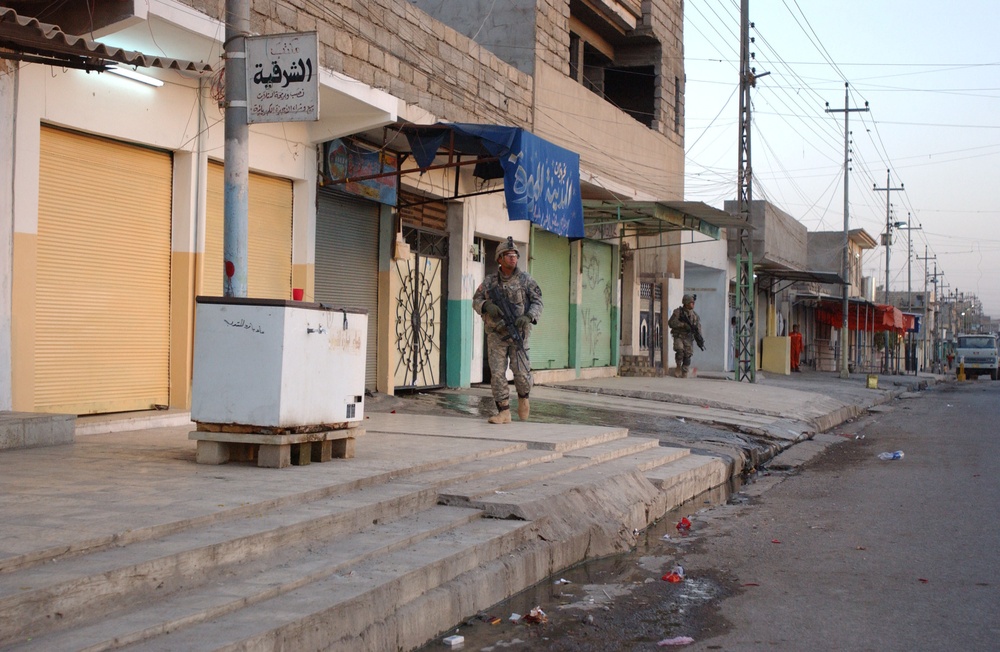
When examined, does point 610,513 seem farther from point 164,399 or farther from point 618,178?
point 618,178

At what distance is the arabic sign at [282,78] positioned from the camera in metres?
6.72

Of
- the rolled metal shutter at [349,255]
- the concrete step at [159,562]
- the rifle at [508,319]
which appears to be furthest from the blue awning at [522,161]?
the concrete step at [159,562]

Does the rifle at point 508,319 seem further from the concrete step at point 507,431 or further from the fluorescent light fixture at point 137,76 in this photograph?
the fluorescent light fixture at point 137,76

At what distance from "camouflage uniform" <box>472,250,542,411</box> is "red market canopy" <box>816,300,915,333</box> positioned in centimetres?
3062

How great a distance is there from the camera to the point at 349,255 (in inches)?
502

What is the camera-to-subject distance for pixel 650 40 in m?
24.0

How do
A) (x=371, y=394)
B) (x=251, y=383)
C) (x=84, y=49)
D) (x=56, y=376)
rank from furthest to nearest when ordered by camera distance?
(x=371, y=394) < (x=56, y=376) < (x=84, y=49) < (x=251, y=383)

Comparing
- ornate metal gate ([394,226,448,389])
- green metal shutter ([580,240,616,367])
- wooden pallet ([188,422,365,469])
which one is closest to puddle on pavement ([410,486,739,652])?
wooden pallet ([188,422,365,469])

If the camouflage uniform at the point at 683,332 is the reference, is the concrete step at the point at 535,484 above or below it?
below

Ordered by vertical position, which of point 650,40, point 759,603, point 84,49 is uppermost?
point 650,40

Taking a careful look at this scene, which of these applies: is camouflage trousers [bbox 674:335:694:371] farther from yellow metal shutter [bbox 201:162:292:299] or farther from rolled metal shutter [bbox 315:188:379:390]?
yellow metal shutter [bbox 201:162:292:299]

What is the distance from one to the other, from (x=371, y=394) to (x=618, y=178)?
1007 centimetres

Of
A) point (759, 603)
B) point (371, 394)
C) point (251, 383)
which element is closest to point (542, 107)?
point (371, 394)

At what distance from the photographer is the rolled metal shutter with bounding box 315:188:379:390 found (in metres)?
12.2
